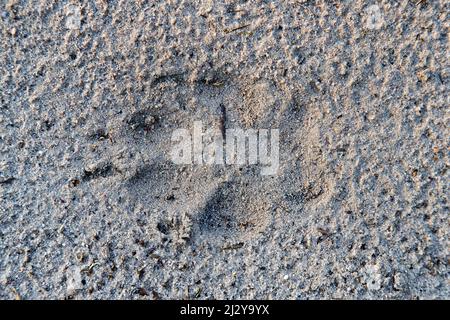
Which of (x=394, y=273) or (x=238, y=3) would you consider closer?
(x=394, y=273)

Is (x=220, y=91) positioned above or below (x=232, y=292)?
above

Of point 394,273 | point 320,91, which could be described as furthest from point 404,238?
point 320,91

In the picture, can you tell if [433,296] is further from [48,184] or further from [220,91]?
[48,184]

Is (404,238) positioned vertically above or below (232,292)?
above

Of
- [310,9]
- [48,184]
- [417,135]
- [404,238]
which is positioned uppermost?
[310,9]

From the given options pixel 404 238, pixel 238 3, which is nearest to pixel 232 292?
pixel 404 238

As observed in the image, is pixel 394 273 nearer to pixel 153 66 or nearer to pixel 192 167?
pixel 192 167
